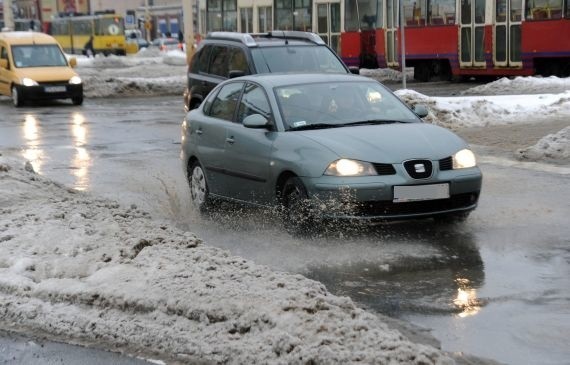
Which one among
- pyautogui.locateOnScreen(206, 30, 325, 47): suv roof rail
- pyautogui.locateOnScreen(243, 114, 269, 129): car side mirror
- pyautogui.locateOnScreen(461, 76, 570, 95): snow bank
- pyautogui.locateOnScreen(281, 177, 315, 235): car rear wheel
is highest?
pyautogui.locateOnScreen(206, 30, 325, 47): suv roof rail

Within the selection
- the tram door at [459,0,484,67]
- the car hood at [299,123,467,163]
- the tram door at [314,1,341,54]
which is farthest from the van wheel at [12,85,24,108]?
the car hood at [299,123,467,163]

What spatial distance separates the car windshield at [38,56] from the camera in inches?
1065

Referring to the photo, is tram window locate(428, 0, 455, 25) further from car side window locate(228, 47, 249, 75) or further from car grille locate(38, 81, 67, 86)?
car side window locate(228, 47, 249, 75)

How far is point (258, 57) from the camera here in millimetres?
14609

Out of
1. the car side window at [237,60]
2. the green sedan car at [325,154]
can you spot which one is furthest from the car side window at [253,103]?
the car side window at [237,60]

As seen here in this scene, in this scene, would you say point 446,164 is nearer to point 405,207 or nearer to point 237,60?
point 405,207

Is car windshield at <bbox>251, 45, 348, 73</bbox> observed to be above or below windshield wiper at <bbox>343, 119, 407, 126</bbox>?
above

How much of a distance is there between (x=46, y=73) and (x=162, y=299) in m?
22.0

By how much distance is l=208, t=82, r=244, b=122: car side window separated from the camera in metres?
9.73

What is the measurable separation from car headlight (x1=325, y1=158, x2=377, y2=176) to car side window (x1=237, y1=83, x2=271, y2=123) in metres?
1.31

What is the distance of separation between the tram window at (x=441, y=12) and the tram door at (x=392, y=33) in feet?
5.35

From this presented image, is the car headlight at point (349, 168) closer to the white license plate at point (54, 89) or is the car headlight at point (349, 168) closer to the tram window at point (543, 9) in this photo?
the tram window at point (543, 9)

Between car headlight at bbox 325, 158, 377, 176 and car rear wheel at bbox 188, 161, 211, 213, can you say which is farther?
car rear wheel at bbox 188, 161, 211, 213

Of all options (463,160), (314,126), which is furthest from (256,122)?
(463,160)
